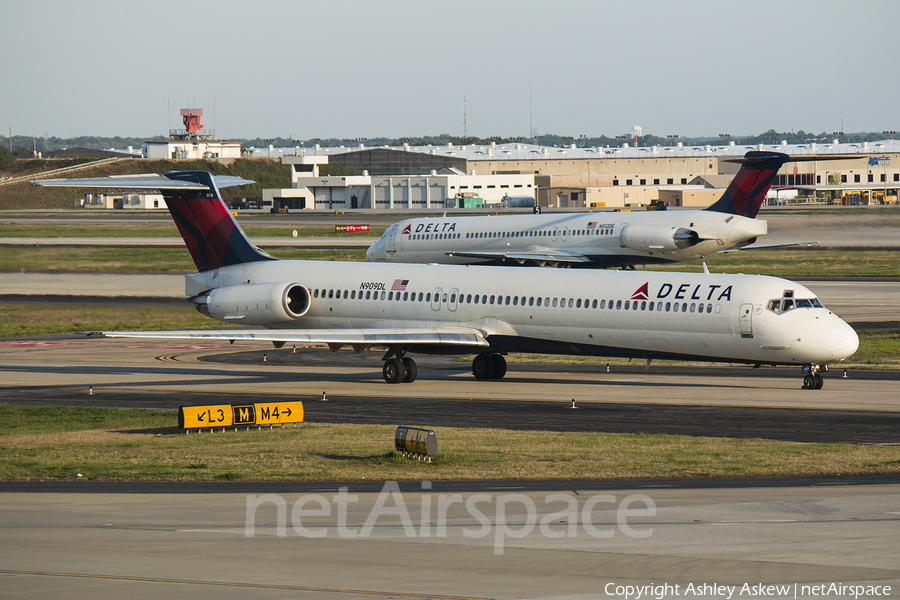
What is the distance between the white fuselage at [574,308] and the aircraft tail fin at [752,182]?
24927 mm

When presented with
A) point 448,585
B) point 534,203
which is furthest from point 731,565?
point 534,203

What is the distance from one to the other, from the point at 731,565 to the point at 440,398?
19.6 metres

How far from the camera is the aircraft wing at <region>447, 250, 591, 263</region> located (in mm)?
60062

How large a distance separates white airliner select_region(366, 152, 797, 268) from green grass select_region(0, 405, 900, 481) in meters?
33.4

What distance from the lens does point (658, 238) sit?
59062 millimetres

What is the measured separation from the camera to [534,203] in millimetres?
180625

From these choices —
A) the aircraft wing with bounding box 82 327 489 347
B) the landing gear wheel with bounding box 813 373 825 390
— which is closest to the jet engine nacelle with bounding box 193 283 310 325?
the aircraft wing with bounding box 82 327 489 347

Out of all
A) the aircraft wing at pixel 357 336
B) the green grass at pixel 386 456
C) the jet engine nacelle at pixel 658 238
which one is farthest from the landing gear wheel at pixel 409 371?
the jet engine nacelle at pixel 658 238

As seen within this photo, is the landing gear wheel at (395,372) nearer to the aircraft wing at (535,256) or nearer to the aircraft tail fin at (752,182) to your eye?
the aircraft wing at (535,256)

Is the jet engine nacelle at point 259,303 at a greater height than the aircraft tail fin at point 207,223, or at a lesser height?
lesser

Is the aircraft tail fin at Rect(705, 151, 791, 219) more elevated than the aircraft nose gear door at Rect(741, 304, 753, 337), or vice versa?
the aircraft tail fin at Rect(705, 151, 791, 219)

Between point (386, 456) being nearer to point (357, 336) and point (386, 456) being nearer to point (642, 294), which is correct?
point (357, 336)

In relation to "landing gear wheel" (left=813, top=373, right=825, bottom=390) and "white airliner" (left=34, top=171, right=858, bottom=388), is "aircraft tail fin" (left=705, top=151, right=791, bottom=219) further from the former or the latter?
"landing gear wheel" (left=813, top=373, right=825, bottom=390)

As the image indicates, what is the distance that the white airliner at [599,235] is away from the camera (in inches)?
2275
